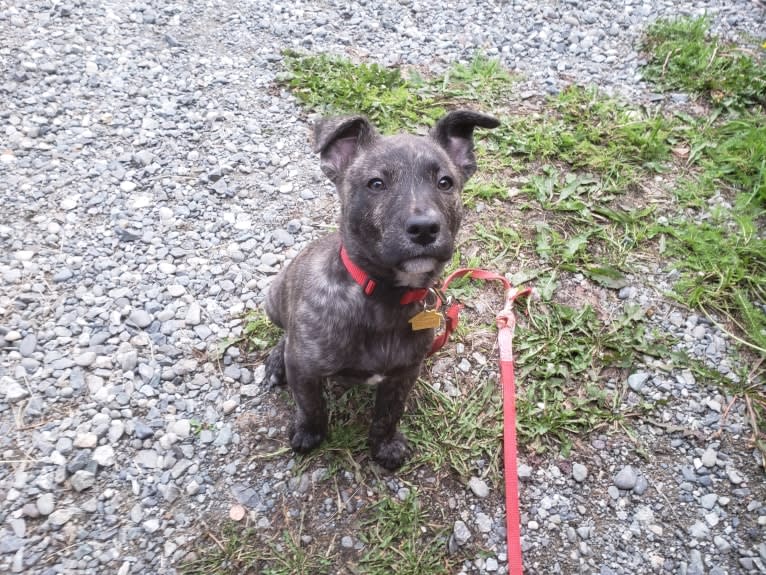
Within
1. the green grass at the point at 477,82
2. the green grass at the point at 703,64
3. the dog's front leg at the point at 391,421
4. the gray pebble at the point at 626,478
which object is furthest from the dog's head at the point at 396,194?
the green grass at the point at 703,64

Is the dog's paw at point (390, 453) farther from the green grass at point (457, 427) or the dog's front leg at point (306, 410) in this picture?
the dog's front leg at point (306, 410)

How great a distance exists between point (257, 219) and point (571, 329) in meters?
2.98

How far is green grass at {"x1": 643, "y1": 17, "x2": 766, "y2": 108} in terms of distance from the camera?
6.64 m

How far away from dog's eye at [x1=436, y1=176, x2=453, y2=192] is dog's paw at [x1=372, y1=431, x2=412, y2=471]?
174 cm

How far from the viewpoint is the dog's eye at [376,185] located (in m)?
3.22

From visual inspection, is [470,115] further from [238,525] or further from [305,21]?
[305,21]

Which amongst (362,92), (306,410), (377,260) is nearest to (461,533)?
(306,410)

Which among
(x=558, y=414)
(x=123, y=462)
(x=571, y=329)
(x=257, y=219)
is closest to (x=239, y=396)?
(x=123, y=462)

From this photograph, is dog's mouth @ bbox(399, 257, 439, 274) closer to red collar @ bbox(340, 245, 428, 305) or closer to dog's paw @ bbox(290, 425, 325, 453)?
red collar @ bbox(340, 245, 428, 305)

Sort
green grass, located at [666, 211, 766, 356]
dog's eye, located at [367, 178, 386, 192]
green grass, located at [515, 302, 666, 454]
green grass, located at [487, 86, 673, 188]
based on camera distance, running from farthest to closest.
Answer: green grass, located at [487, 86, 673, 188]
green grass, located at [666, 211, 766, 356]
green grass, located at [515, 302, 666, 454]
dog's eye, located at [367, 178, 386, 192]

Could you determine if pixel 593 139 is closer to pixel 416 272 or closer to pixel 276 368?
pixel 416 272

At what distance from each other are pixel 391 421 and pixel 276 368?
996mm

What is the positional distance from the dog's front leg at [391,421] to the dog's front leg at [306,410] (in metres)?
0.36

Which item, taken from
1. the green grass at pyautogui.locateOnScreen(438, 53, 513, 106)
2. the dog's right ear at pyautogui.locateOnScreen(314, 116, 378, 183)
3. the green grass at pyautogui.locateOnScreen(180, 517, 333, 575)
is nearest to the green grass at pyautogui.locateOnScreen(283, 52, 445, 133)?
the green grass at pyautogui.locateOnScreen(438, 53, 513, 106)
